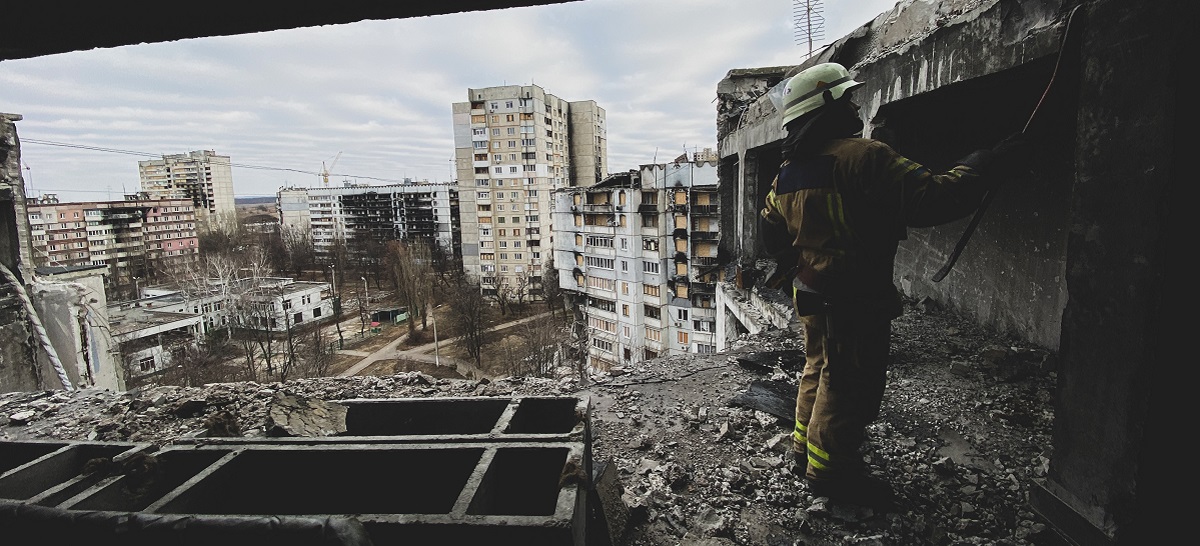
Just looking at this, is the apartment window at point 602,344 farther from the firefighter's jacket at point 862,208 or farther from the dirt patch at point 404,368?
the firefighter's jacket at point 862,208

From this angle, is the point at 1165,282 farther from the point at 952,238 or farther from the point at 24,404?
the point at 24,404

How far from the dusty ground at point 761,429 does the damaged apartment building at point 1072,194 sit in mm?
330

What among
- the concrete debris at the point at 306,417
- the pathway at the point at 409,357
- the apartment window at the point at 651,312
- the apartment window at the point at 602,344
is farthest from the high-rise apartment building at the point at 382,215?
the concrete debris at the point at 306,417

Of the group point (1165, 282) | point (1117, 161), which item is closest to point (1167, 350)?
point (1165, 282)

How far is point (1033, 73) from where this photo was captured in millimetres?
2818

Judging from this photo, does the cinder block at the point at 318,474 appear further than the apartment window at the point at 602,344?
No

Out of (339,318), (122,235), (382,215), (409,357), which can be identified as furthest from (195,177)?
(409,357)

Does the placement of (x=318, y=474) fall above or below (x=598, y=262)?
above

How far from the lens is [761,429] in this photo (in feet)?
10.1

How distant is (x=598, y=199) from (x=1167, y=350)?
2476 centimetres

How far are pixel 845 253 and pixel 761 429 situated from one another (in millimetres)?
1300

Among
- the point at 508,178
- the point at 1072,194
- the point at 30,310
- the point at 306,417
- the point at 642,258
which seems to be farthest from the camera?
the point at 508,178

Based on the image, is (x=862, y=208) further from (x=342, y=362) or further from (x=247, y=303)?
(x=247, y=303)

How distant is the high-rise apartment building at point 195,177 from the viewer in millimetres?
77469
